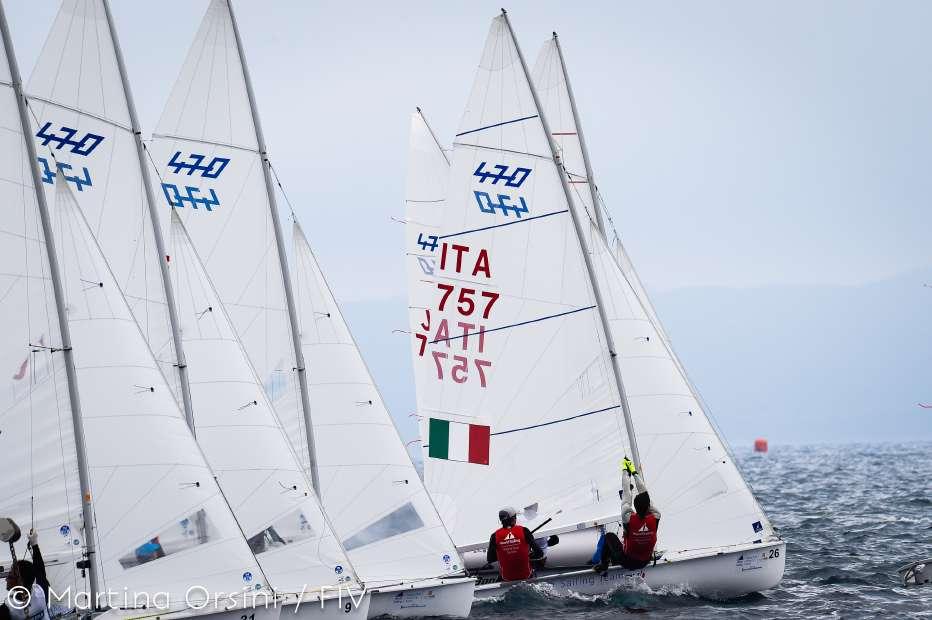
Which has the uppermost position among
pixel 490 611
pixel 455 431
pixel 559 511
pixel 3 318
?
pixel 3 318

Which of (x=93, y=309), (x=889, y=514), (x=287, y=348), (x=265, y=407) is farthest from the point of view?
(x=889, y=514)

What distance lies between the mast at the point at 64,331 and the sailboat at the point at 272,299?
4062 millimetres

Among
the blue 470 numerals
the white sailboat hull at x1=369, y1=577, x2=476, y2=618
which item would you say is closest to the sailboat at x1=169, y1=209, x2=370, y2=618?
the white sailboat hull at x1=369, y1=577, x2=476, y2=618

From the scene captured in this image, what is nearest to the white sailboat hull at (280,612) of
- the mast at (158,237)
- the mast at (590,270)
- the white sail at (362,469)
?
the white sail at (362,469)

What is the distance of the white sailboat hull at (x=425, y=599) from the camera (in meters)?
16.2

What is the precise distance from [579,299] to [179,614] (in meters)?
8.25

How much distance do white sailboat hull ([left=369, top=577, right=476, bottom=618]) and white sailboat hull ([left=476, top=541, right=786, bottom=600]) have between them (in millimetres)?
948

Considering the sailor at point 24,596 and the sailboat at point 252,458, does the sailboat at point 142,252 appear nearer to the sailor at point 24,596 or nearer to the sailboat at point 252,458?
the sailboat at point 252,458

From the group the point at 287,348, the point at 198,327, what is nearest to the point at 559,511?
the point at 287,348

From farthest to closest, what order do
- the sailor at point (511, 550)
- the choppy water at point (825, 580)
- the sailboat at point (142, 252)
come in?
the sailor at point (511, 550)
the choppy water at point (825, 580)
the sailboat at point (142, 252)

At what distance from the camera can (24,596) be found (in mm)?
12117

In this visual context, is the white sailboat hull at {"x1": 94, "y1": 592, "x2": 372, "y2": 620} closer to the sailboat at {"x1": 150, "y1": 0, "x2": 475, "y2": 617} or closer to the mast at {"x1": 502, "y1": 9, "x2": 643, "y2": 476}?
the sailboat at {"x1": 150, "y1": 0, "x2": 475, "y2": 617}

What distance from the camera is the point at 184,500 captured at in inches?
536

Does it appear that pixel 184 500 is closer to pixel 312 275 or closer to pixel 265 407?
pixel 265 407
